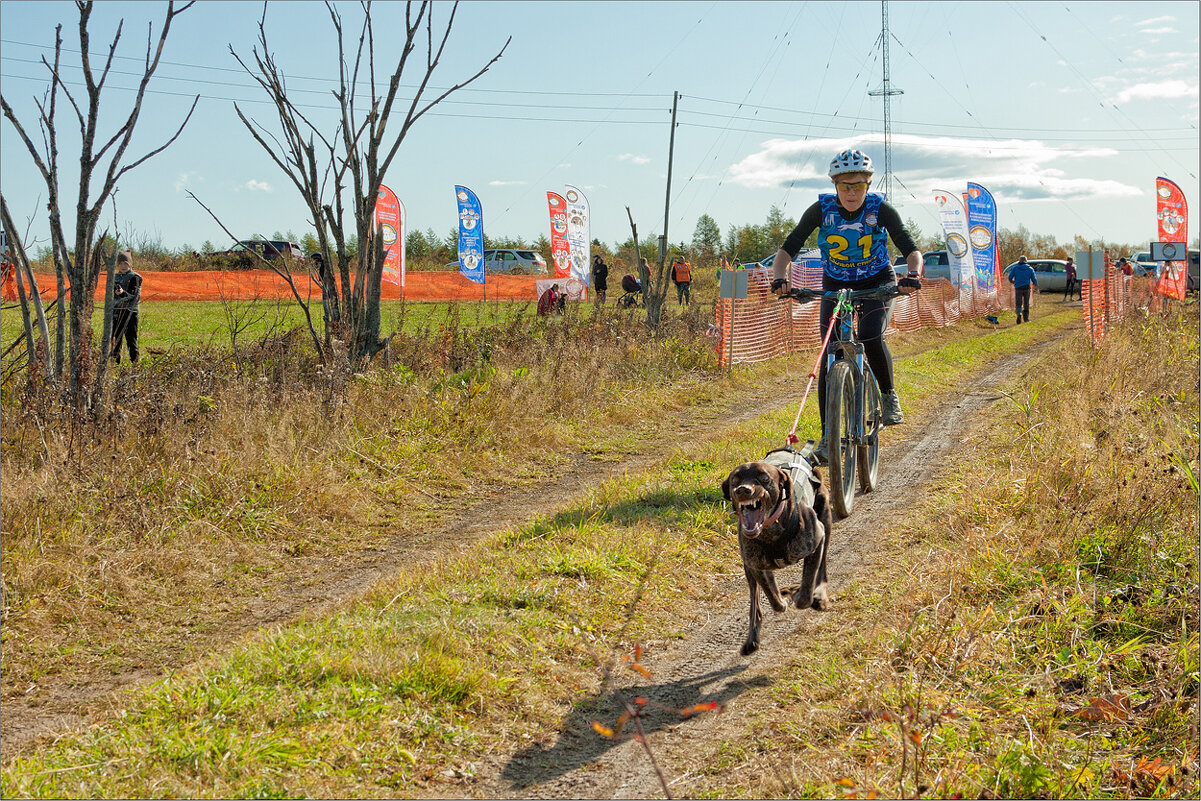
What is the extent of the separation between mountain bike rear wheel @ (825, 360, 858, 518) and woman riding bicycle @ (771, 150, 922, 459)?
0.47 feet

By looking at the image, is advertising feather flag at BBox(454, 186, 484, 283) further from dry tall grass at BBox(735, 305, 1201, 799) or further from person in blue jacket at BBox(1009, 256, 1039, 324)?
dry tall grass at BBox(735, 305, 1201, 799)

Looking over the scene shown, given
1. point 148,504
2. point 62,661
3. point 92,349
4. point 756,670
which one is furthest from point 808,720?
point 92,349

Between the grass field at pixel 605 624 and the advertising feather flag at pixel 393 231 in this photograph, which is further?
the advertising feather flag at pixel 393 231

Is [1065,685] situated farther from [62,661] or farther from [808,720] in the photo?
[62,661]

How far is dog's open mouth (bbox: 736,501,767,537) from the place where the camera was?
397cm

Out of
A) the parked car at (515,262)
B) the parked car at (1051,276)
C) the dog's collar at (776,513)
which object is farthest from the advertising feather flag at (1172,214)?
the parked car at (515,262)

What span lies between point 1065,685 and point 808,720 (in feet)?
3.59

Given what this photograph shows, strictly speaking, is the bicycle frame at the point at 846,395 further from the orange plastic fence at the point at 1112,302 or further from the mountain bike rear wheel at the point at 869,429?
the orange plastic fence at the point at 1112,302

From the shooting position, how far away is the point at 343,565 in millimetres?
6148

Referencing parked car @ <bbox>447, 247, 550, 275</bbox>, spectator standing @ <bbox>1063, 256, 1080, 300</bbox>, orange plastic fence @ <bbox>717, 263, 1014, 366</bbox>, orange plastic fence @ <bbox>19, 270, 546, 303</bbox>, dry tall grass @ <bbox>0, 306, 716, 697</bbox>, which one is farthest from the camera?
parked car @ <bbox>447, 247, 550, 275</bbox>

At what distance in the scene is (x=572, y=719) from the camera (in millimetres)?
3879

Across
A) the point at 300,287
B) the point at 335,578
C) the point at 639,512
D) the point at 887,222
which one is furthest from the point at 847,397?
the point at 300,287

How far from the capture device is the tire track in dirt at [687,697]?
3.40 m

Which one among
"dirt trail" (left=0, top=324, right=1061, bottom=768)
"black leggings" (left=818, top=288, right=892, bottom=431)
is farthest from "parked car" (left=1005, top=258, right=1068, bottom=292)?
"black leggings" (left=818, top=288, right=892, bottom=431)
